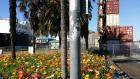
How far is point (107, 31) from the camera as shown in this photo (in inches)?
2213

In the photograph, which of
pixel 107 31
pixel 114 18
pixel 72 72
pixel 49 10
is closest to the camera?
pixel 72 72

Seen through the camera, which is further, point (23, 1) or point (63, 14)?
point (23, 1)

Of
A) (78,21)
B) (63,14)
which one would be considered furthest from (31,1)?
(78,21)

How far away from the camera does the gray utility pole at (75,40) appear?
586 cm

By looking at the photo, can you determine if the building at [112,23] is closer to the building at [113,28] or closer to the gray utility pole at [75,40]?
the building at [113,28]

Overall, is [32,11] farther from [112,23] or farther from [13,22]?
[13,22]

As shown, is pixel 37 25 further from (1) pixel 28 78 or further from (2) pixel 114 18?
(1) pixel 28 78

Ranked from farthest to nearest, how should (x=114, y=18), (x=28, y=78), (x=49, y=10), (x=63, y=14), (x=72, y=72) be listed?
(x=114, y=18)
(x=49, y=10)
(x=63, y=14)
(x=28, y=78)
(x=72, y=72)

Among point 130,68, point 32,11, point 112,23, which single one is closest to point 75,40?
point 130,68

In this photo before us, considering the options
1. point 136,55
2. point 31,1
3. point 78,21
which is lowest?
point 136,55

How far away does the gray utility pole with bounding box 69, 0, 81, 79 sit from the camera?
5855mm

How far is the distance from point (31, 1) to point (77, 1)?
45275 millimetres

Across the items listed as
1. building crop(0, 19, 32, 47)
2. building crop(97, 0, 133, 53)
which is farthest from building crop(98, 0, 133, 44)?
building crop(0, 19, 32, 47)

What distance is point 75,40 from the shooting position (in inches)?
234
